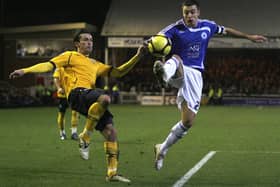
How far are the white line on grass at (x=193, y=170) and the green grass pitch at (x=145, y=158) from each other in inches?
3.4

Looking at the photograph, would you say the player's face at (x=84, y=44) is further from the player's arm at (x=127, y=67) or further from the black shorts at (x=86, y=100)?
the black shorts at (x=86, y=100)

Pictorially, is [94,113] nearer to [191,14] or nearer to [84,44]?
[84,44]

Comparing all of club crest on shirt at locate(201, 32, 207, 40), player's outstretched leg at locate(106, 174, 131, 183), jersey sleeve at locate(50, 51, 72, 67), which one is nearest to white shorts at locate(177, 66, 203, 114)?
club crest on shirt at locate(201, 32, 207, 40)

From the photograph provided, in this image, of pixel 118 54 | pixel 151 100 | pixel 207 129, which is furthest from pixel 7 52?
pixel 207 129

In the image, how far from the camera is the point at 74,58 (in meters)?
8.72

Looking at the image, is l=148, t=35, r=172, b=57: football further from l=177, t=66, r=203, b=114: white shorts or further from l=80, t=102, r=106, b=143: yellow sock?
l=80, t=102, r=106, b=143: yellow sock

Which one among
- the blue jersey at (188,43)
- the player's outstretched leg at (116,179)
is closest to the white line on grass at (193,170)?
the player's outstretched leg at (116,179)

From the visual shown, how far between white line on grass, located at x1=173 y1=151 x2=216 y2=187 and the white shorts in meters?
1.04

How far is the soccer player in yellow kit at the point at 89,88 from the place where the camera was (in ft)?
27.7

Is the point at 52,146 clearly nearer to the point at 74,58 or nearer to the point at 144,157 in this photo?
the point at 144,157

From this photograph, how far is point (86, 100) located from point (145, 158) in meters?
3.13

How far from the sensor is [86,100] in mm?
8523

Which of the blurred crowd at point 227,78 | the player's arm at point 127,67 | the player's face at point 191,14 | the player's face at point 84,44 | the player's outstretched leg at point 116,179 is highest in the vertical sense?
the player's face at point 191,14

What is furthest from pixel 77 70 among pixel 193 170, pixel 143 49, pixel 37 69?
pixel 193 170
